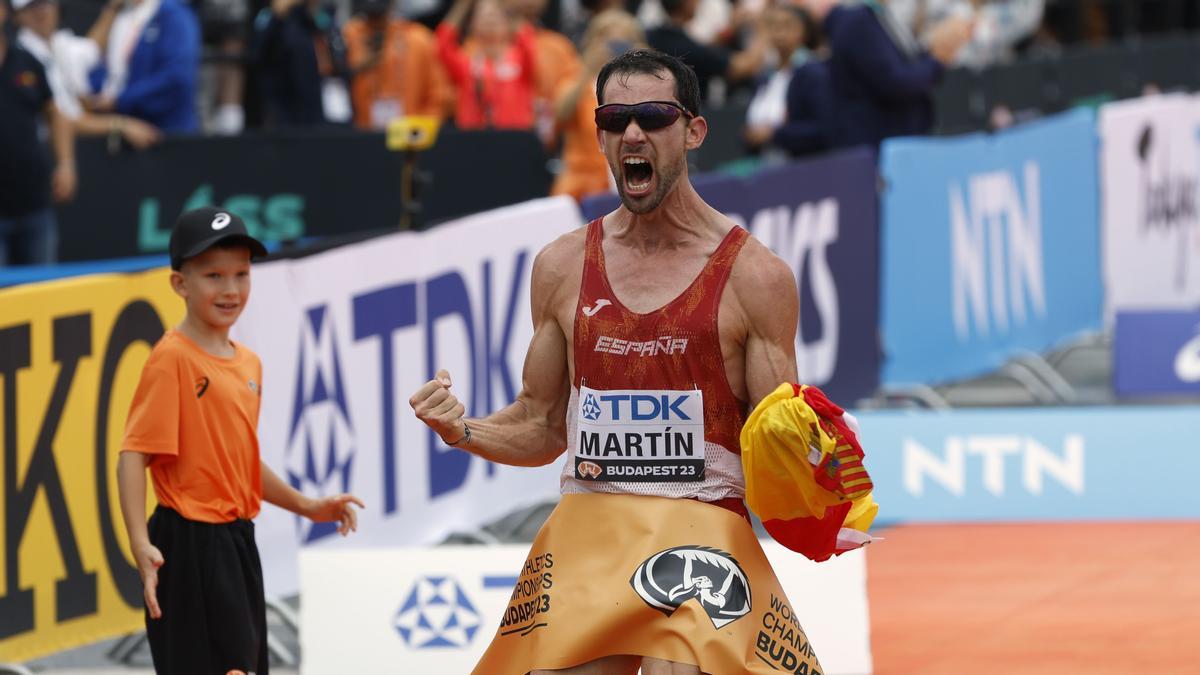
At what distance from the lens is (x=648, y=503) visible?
4801mm

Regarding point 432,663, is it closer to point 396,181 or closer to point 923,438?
point 923,438

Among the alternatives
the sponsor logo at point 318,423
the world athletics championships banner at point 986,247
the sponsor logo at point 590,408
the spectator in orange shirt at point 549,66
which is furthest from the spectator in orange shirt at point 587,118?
the sponsor logo at point 590,408

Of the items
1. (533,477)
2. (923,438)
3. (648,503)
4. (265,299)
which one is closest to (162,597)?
(648,503)

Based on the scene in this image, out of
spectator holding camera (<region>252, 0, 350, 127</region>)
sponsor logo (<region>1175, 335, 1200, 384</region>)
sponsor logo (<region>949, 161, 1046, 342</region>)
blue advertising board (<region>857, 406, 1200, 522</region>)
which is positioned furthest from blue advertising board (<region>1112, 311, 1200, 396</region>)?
spectator holding camera (<region>252, 0, 350, 127</region>)

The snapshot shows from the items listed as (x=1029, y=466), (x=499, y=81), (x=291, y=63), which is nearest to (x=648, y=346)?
(x=1029, y=466)

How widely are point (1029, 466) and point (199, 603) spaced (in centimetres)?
535

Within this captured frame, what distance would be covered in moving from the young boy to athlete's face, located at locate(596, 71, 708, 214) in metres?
1.42

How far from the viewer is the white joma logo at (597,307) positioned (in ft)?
15.9

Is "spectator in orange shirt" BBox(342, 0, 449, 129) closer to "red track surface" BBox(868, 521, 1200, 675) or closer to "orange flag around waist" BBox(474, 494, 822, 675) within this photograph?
"red track surface" BBox(868, 521, 1200, 675)

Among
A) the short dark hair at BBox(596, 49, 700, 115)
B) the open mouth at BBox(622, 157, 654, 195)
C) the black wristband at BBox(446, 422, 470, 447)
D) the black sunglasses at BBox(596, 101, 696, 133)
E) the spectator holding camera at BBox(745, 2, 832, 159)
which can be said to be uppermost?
the spectator holding camera at BBox(745, 2, 832, 159)

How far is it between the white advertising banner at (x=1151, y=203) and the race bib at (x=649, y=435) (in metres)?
9.72

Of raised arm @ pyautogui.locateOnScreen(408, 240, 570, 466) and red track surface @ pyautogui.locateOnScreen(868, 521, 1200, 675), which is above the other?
raised arm @ pyautogui.locateOnScreen(408, 240, 570, 466)

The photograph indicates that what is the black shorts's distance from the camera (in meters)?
5.73

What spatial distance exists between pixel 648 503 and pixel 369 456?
384cm
